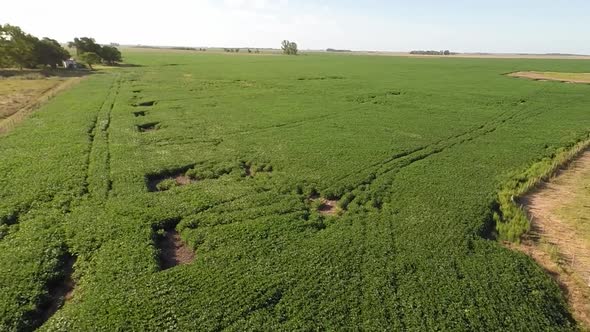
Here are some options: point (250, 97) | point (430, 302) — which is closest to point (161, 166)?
point (430, 302)

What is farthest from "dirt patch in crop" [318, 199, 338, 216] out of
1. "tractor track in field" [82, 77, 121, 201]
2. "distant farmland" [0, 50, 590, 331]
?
"tractor track in field" [82, 77, 121, 201]

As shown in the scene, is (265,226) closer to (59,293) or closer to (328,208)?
(328,208)

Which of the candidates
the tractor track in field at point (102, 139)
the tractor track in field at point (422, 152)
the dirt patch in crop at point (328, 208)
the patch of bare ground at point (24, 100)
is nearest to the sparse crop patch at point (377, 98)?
the tractor track in field at point (422, 152)

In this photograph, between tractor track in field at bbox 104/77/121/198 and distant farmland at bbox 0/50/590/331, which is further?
tractor track in field at bbox 104/77/121/198

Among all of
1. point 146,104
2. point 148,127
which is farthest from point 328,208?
point 146,104

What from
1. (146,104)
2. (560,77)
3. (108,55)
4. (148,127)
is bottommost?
(148,127)

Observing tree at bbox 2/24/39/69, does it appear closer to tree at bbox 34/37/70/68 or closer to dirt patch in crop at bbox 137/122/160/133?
tree at bbox 34/37/70/68

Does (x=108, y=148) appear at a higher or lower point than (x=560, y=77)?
lower
